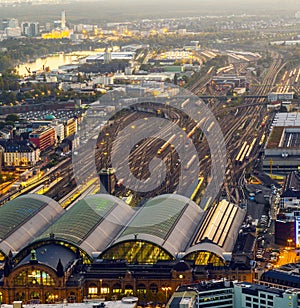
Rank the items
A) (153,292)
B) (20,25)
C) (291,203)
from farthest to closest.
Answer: (20,25), (291,203), (153,292)

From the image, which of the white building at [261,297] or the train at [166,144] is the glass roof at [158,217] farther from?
the train at [166,144]

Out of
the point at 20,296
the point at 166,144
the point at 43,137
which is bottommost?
the point at 43,137

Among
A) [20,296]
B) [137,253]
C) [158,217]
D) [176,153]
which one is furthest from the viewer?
[176,153]

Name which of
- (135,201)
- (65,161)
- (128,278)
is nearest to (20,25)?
(65,161)

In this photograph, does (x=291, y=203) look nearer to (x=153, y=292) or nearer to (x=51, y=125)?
(x=153, y=292)

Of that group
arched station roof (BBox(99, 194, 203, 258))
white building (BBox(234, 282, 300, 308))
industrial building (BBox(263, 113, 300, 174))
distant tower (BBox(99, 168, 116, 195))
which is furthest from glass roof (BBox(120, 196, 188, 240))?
industrial building (BBox(263, 113, 300, 174))

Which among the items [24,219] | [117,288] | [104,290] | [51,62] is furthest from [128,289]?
[51,62]

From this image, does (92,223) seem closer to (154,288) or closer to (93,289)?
(93,289)
